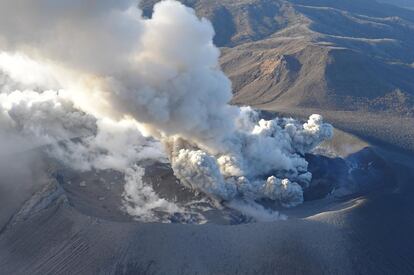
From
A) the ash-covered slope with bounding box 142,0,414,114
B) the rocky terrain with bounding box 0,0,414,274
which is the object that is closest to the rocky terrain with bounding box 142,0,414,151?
the ash-covered slope with bounding box 142,0,414,114

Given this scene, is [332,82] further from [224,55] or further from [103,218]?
[103,218]

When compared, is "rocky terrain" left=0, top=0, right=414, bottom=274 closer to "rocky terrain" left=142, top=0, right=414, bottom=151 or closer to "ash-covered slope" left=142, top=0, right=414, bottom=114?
"rocky terrain" left=142, top=0, right=414, bottom=151

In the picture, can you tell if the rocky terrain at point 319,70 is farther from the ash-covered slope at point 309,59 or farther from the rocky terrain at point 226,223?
the rocky terrain at point 226,223

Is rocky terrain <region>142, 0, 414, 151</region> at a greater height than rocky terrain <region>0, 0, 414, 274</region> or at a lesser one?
greater

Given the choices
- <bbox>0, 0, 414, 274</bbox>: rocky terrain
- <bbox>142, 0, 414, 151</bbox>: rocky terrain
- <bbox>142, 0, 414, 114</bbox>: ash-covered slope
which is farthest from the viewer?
<bbox>142, 0, 414, 114</bbox>: ash-covered slope

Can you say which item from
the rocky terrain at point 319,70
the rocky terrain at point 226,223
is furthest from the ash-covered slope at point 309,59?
the rocky terrain at point 226,223

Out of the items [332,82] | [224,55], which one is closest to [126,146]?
[332,82]

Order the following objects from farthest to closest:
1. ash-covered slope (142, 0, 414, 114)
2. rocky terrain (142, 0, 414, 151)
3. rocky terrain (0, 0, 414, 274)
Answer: ash-covered slope (142, 0, 414, 114) < rocky terrain (142, 0, 414, 151) < rocky terrain (0, 0, 414, 274)

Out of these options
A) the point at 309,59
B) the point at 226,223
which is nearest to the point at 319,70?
the point at 309,59

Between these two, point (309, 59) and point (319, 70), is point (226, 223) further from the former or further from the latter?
point (309, 59)
